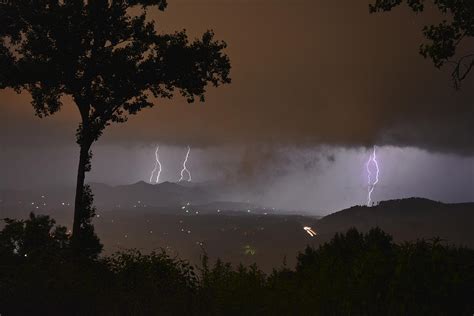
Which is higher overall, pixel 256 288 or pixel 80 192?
pixel 80 192

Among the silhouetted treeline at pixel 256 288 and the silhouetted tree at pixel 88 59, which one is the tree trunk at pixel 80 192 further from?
the silhouetted treeline at pixel 256 288

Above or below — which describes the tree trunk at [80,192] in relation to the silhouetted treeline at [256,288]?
above

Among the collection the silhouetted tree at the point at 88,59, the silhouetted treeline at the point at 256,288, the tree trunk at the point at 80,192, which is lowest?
the silhouetted treeline at the point at 256,288

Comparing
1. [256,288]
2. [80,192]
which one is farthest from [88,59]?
[256,288]

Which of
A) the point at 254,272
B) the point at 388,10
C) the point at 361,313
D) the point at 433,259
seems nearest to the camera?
the point at 361,313

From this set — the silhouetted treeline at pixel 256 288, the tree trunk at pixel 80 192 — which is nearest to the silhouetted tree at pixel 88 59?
the tree trunk at pixel 80 192

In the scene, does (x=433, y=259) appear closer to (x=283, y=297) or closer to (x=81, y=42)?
(x=283, y=297)

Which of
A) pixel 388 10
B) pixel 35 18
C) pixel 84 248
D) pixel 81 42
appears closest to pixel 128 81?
pixel 81 42

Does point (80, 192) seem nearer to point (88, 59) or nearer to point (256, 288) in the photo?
point (88, 59)
